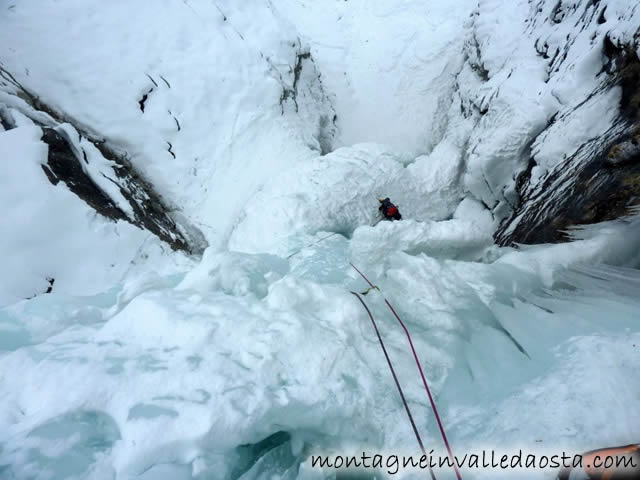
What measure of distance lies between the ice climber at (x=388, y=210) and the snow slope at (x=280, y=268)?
0.27 meters

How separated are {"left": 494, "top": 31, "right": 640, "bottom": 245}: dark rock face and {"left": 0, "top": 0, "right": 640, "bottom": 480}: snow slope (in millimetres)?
198

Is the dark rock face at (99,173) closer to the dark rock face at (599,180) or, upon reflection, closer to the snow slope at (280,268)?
the snow slope at (280,268)

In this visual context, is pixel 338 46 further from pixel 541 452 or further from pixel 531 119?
pixel 541 452

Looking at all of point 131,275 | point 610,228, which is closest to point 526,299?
point 610,228

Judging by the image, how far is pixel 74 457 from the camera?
160cm

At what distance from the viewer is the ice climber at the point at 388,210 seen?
5215mm

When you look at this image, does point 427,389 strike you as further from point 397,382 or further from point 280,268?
point 280,268

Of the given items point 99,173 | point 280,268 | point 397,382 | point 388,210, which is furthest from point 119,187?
point 397,382

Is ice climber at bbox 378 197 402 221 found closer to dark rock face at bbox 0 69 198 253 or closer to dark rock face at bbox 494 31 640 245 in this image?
dark rock face at bbox 494 31 640 245

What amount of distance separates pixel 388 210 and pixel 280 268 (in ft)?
7.20

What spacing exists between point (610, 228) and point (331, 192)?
3.49m

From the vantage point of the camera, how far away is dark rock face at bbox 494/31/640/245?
119 inches

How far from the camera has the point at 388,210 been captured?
17.2 feet

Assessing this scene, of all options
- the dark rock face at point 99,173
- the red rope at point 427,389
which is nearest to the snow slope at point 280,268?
the red rope at point 427,389
